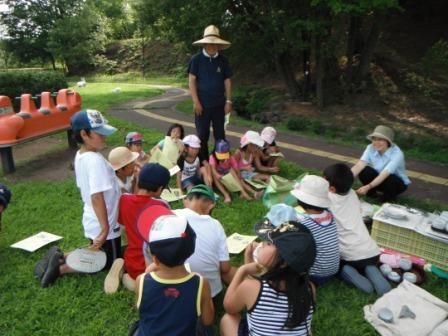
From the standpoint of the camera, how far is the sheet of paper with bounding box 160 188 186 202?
4652mm

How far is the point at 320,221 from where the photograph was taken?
9.13 ft

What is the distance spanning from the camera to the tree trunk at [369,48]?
Answer: 359 inches

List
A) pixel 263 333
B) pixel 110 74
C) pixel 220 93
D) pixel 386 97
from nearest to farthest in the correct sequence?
1. pixel 263 333
2. pixel 220 93
3. pixel 386 97
4. pixel 110 74

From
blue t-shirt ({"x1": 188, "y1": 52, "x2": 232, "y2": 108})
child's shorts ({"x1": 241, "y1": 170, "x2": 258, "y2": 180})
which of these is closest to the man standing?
blue t-shirt ({"x1": 188, "y1": 52, "x2": 232, "y2": 108})

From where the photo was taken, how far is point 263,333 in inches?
76.0

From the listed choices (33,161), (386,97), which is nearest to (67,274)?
(33,161)

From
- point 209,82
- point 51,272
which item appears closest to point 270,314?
point 51,272

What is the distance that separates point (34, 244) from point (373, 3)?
675cm

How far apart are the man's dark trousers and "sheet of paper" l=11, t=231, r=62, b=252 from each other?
7.44 feet

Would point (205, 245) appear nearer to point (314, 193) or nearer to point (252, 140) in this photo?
point (314, 193)

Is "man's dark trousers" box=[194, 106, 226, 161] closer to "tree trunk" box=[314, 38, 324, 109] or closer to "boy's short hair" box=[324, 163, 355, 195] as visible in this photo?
"boy's short hair" box=[324, 163, 355, 195]

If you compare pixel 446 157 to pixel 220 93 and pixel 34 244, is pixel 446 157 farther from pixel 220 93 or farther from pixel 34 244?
pixel 34 244

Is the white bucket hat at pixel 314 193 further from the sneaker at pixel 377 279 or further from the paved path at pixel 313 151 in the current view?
the paved path at pixel 313 151

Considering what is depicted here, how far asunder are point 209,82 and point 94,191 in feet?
9.16
